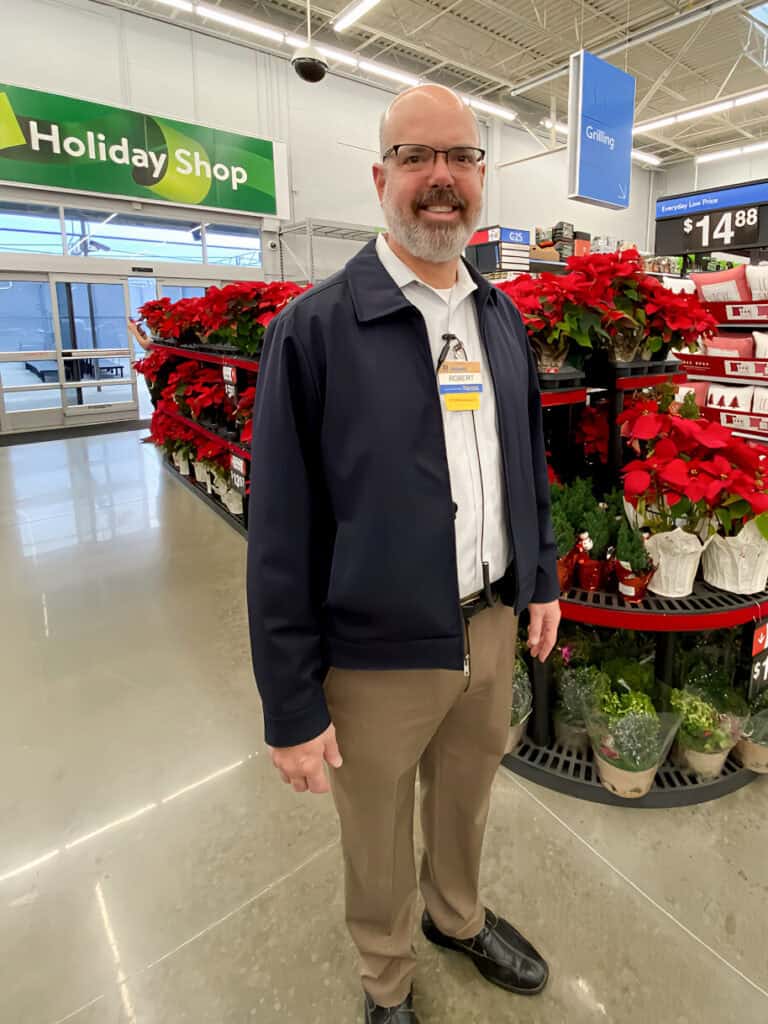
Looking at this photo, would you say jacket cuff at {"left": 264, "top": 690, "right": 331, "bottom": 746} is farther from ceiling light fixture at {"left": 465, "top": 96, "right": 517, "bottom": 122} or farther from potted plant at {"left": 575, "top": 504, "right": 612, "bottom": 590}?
ceiling light fixture at {"left": 465, "top": 96, "right": 517, "bottom": 122}

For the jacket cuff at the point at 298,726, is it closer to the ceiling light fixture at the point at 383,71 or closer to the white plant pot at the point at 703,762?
the white plant pot at the point at 703,762

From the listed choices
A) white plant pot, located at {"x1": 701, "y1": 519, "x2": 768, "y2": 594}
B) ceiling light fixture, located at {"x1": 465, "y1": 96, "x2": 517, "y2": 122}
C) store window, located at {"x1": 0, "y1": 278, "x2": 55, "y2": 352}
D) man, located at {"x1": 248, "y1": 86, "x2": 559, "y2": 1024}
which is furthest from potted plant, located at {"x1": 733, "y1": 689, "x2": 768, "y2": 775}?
ceiling light fixture, located at {"x1": 465, "y1": 96, "x2": 517, "y2": 122}

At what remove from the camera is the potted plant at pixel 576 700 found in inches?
74.5

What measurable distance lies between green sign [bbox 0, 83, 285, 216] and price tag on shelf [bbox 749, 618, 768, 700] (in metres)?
10.0

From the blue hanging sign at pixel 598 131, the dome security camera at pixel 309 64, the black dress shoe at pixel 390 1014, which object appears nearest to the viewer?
the black dress shoe at pixel 390 1014

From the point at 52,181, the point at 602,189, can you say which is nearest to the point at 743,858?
the point at 602,189

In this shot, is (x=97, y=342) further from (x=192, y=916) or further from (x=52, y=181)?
(x=192, y=916)

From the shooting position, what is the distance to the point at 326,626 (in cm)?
106

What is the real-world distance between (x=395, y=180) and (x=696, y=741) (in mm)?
1784

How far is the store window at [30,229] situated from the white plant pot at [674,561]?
9743 millimetres

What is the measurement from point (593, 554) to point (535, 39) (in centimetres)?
1109

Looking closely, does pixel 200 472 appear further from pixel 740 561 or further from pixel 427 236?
pixel 427 236

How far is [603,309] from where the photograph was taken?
1.93 meters

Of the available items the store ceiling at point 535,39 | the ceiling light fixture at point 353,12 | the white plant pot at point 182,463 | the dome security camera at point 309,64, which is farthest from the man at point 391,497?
the store ceiling at point 535,39
